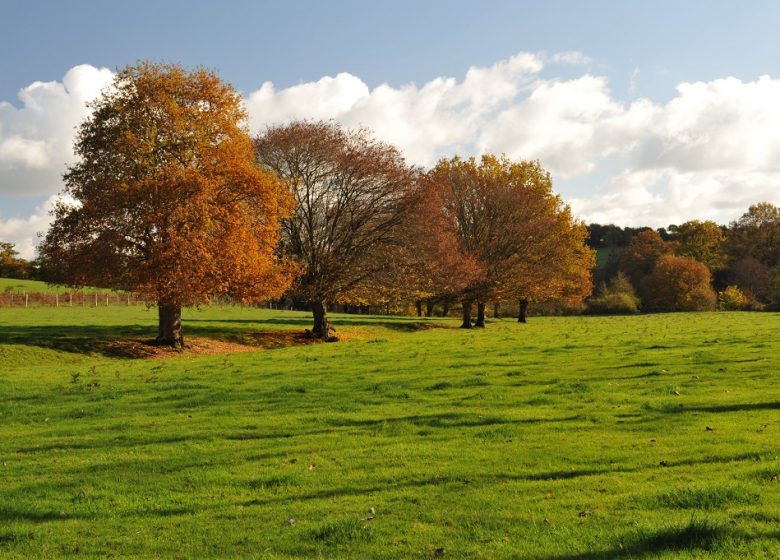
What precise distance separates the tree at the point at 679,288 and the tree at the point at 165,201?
78895 mm

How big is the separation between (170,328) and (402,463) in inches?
1095

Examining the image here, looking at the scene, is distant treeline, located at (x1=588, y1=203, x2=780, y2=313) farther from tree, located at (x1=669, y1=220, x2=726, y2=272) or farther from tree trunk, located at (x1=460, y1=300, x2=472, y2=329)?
tree trunk, located at (x1=460, y1=300, x2=472, y2=329)

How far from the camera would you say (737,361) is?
21016mm

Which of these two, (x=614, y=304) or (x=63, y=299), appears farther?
(x=614, y=304)

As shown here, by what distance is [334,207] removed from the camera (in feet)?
142

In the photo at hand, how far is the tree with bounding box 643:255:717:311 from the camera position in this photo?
3711 inches

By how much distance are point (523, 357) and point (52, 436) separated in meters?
16.6

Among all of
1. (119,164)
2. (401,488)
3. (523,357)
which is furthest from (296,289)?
(401,488)

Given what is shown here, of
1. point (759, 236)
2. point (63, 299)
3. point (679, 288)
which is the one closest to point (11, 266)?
point (63, 299)

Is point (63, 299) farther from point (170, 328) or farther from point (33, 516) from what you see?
point (33, 516)

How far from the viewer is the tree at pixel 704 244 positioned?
11250 centimetres

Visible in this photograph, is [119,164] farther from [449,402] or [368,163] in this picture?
[449,402]

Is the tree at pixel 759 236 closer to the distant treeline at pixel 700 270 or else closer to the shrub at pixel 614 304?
the distant treeline at pixel 700 270

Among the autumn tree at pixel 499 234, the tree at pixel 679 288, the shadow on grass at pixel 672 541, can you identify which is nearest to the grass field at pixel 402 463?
the shadow on grass at pixel 672 541
